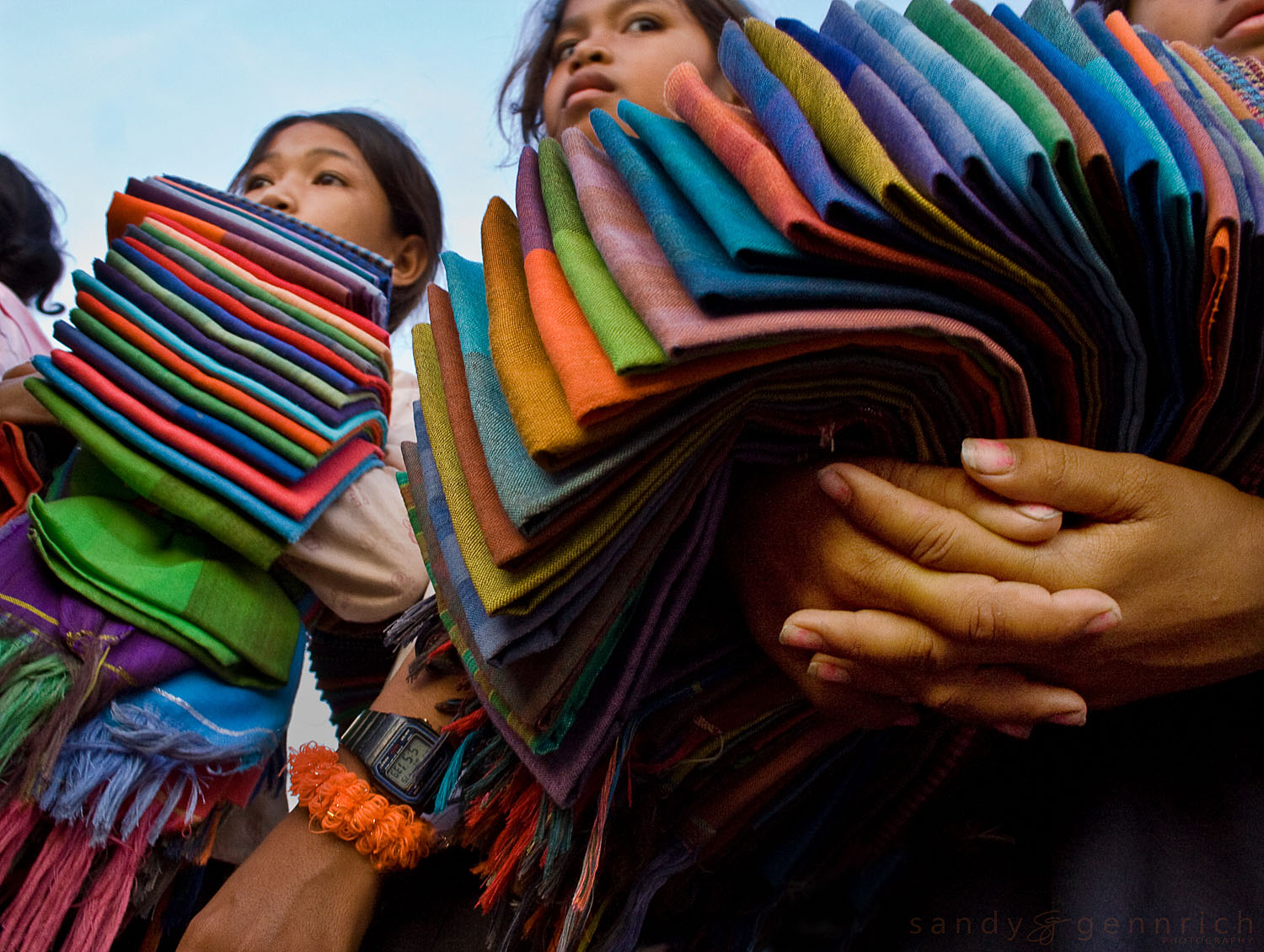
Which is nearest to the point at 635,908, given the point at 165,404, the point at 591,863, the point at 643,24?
the point at 591,863

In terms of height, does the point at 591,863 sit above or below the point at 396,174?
below

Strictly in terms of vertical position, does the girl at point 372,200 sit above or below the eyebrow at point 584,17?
below

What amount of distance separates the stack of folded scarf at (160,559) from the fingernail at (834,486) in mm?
446

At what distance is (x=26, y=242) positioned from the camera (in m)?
1.20

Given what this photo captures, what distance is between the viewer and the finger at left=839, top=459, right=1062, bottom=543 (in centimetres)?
42

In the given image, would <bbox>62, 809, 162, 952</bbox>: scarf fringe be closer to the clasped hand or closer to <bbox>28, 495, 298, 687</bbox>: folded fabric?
<bbox>28, 495, 298, 687</bbox>: folded fabric

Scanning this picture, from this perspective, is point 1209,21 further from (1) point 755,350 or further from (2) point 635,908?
(2) point 635,908

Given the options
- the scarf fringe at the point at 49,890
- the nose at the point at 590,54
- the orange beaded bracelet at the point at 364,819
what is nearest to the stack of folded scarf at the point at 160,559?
the scarf fringe at the point at 49,890

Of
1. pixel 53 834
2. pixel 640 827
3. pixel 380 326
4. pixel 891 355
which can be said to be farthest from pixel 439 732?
pixel 380 326

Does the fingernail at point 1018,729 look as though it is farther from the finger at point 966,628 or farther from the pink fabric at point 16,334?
the pink fabric at point 16,334

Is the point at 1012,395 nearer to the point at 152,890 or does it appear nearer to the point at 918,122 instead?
the point at 918,122

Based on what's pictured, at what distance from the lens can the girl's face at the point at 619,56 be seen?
867 millimetres

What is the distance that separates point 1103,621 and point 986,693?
3.0 inches

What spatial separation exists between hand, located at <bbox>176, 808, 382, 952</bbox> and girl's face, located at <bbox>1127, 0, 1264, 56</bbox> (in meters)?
0.91
